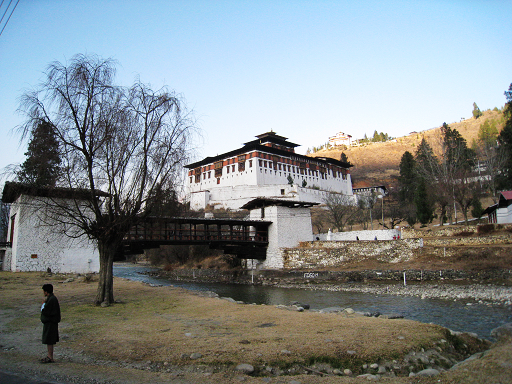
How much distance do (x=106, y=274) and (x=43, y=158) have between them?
15.0ft

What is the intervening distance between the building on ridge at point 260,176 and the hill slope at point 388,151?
36.7m

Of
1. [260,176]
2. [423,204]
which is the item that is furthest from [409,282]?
[260,176]

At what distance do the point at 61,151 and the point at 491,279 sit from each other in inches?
939

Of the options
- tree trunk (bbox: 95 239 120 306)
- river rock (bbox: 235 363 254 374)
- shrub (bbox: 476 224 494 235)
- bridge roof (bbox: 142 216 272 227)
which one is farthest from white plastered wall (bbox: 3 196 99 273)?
shrub (bbox: 476 224 494 235)

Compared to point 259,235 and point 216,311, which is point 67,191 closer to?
point 216,311

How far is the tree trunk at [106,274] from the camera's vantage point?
1234 cm

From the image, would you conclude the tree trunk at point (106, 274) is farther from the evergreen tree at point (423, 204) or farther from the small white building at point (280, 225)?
the evergreen tree at point (423, 204)

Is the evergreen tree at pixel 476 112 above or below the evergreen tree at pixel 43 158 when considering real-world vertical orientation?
above

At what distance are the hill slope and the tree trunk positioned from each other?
103803 millimetres

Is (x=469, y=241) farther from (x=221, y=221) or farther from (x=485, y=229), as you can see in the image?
(x=221, y=221)

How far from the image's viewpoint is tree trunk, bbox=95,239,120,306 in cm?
1234

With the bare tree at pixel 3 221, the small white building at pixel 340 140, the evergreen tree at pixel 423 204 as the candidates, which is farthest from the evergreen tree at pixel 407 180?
the small white building at pixel 340 140

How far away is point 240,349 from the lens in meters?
6.60

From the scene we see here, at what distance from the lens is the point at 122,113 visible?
12.5m
